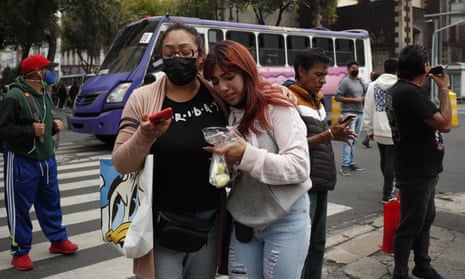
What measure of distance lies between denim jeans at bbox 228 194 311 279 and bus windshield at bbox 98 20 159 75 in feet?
30.3

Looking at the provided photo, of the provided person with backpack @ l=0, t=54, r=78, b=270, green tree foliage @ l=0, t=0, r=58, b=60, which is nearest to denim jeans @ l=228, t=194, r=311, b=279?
person with backpack @ l=0, t=54, r=78, b=270

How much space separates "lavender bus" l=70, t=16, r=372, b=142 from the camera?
10555mm

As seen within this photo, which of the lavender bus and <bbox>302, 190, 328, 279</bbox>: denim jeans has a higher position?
the lavender bus

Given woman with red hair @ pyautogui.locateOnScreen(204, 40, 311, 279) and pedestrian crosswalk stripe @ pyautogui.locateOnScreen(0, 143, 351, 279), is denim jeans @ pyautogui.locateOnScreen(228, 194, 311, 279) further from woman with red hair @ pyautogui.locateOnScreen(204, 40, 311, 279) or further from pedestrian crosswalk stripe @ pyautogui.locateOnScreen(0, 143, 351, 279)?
Answer: pedestrian crosswalk stripe @ pyautogui.locateOnScreen(0, 143, 351, 279)

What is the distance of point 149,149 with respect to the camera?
6.43 ft

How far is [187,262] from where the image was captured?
221cm

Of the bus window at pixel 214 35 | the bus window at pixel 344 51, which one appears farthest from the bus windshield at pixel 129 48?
the bus window at pixel 344 51

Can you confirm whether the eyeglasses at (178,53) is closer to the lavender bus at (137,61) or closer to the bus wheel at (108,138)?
the lavender bus at (137,61)

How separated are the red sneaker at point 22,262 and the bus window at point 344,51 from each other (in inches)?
563

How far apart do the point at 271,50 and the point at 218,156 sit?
507 inches

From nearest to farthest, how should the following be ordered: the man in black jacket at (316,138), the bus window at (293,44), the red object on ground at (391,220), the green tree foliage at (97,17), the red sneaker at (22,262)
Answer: the man in black jacket at (316,138), the red object on ground at (391,220), the red sneaker at (22,262), the bus window at (293,44), the green tree foliage at (97,17)

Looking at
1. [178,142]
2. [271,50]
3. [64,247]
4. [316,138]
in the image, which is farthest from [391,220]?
[271,50]

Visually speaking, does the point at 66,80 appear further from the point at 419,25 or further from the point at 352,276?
the point at 352,276

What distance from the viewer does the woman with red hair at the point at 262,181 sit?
2.06m
